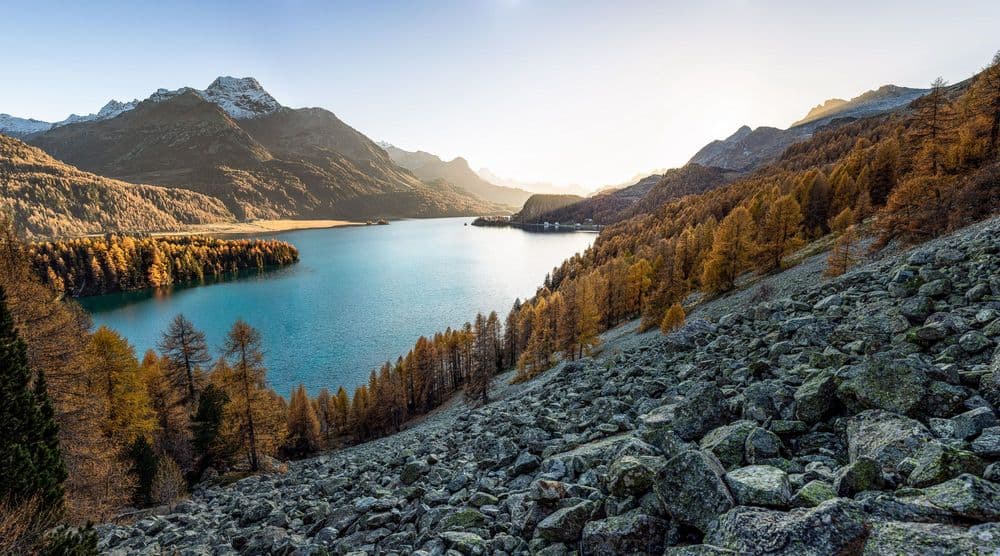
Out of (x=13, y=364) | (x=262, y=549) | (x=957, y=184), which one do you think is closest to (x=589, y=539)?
(x=262, y=549)

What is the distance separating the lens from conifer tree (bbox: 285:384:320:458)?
4470 centimetres

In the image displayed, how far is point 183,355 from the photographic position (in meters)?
38.7

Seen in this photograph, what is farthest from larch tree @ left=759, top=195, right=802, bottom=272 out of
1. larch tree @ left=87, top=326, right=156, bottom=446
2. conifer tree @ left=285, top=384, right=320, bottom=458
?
larch tree @ left=87, top=326, right=156, bottom=446

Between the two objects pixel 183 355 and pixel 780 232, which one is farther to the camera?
pixel 780 232

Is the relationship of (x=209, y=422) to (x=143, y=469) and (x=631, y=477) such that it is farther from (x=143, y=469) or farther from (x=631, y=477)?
(x=631, y=477)

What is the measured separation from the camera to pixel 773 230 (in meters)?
53.2

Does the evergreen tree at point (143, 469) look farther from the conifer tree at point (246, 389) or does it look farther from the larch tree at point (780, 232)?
the larch tree at point (780, 232)

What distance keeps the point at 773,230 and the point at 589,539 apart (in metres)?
58.9

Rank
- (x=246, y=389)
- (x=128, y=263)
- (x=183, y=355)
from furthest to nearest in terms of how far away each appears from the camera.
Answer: (x=128, y=263) < (x=183, y=355) < (x=246, y=389)

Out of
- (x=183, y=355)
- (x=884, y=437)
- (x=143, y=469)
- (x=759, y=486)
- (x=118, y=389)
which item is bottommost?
(x=143, y=469)

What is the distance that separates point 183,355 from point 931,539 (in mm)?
49316

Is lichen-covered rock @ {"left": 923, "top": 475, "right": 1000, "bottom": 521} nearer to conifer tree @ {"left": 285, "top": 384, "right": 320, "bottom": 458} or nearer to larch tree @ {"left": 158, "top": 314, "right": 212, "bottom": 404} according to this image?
larch tree @ {"left": 158, "top": 314, "right": 212, "bottom": 404}

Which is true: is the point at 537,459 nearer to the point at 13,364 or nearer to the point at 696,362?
the point at 696,362

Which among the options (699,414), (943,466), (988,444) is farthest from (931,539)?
(699,414)
